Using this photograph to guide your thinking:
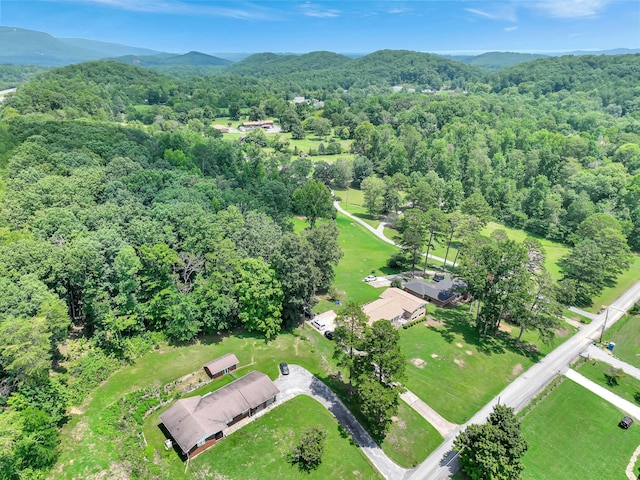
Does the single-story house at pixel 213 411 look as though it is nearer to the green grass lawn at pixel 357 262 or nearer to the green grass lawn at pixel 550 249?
the green grass lawn at pixel 357 262

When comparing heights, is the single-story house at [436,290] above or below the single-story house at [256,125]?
below

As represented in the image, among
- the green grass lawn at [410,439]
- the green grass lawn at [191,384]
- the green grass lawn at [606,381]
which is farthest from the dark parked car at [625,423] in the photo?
the green grass lawn at [191,384]

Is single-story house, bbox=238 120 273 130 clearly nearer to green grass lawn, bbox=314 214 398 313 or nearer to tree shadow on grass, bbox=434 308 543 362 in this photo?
green grass lawn, bbox=314 214 398 313

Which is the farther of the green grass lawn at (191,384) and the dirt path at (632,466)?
the dirt path at (632,466)

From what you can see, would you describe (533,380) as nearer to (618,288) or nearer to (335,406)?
(335,406)

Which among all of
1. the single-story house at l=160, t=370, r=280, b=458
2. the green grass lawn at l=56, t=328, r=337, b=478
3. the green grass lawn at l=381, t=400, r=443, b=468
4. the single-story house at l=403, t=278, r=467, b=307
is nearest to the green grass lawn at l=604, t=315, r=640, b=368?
the single-story house at l=403, t=278, r=467, b=307

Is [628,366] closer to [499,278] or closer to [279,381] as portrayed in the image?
[499,278]

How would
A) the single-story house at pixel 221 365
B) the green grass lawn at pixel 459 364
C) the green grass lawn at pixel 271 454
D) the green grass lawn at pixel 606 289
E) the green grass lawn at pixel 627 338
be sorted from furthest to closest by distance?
the green grass lawn at pixel 606 289 < the green grass lawn at pixel 627 338 < the single-story house at pixel 221 365 < the green grass lawn at pixel 459 364 < the green grass lawn at pixel 271 454
